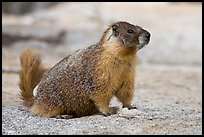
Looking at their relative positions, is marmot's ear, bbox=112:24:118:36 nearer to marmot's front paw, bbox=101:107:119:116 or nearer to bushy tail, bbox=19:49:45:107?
marmot's front paw, bbox=101:107:119:116

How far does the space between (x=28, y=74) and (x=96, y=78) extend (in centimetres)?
125

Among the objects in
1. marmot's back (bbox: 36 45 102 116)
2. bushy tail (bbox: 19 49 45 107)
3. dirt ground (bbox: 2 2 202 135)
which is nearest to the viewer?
dirt ground (bbox: 2 2 202 135)

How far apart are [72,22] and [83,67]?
49.6 feet

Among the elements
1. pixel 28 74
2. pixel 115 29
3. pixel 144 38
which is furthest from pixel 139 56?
pixel 144 38

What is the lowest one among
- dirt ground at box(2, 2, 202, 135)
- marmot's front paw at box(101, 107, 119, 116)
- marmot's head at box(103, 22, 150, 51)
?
dirt ground at box(2, 2, 202, 135)

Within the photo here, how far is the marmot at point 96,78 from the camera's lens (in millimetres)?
6812

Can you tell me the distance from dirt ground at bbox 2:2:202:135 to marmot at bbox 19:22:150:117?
213 millimetres

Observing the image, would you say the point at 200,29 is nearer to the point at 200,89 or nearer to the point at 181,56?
the point at 181,56

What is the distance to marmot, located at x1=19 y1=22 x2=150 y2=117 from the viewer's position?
681cm

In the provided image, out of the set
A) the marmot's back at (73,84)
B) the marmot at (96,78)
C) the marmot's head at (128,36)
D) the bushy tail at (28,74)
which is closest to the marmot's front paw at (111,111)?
the marmot at (96,78)

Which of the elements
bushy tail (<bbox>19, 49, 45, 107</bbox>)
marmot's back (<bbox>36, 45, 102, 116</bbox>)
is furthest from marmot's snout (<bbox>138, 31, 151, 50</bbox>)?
bushy tail (<bbox>19, 49, 45, 107</bbox>)

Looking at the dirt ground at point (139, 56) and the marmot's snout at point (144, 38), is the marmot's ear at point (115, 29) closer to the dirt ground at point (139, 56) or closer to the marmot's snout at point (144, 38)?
the marmot's snout at point (144, 38)

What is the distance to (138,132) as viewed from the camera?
6.02 m

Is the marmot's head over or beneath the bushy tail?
over
